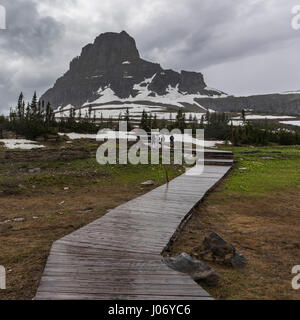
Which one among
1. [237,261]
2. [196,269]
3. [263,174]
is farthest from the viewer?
[263,174]

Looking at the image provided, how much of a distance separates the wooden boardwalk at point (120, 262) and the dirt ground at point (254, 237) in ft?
2.20

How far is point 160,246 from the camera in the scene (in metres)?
6.34

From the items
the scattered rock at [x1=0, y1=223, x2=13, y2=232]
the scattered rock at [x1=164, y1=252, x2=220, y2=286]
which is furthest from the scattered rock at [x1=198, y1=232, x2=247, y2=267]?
the scattered rock at [x1=0, y1=223, x2=13, y2=232]

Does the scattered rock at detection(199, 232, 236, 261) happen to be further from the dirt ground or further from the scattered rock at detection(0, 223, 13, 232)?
the scattered rock at detection(0, 223, 13, 232)

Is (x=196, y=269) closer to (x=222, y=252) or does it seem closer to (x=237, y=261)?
(x=222, y=252)

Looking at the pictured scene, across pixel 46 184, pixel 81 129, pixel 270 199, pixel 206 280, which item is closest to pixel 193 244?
pixel 206 280

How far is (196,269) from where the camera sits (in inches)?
206

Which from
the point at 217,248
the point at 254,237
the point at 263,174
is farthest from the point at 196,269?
the point at 263,174

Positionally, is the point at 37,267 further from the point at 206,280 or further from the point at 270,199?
the point at 270,199

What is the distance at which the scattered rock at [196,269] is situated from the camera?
5152mm

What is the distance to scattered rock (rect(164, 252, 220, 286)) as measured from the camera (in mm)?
5152

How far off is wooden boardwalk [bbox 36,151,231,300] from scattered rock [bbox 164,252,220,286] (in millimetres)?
214

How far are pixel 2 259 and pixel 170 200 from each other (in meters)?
6.33

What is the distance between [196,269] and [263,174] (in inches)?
588
